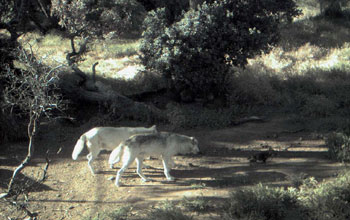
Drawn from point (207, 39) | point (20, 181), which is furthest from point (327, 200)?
point (207, 39)

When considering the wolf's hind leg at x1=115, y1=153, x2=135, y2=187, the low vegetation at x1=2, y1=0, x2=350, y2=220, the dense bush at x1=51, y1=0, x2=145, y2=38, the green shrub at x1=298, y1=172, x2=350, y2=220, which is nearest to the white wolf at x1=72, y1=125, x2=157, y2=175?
the wolf's hind leg at x1=115, y1=153, x2=135, y2=187

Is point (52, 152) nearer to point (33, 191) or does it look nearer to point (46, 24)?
point (33, 191)

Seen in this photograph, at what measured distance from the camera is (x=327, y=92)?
1445cm

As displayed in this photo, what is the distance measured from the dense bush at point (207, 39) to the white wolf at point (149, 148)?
421cm

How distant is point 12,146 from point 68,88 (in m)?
3.10

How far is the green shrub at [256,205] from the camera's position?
679cm

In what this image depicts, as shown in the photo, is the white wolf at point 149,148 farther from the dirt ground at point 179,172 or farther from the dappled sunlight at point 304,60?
the dappled sunlight at point 304,60

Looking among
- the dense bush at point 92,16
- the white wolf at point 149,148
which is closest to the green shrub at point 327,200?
the white wolf at point 149,148

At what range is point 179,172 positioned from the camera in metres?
9.09

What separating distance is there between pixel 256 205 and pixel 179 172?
2579mm

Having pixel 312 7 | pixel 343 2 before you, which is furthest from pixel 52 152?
pixel 312 7

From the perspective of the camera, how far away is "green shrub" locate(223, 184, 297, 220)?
267 inches

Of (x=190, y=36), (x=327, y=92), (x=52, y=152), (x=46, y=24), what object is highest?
(x=46, y=24)

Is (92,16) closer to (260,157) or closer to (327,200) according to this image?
(260,157)
